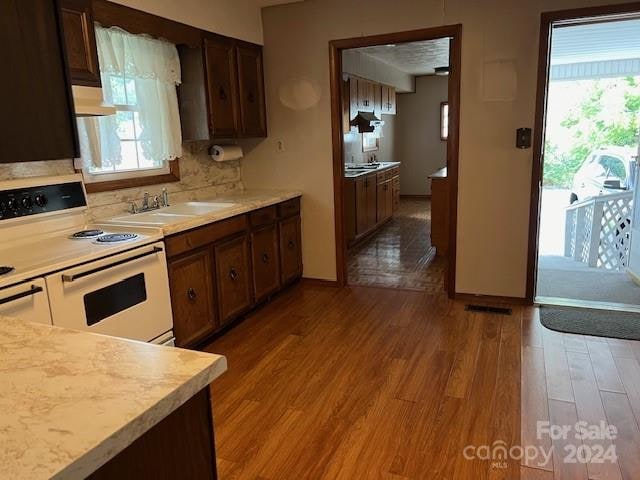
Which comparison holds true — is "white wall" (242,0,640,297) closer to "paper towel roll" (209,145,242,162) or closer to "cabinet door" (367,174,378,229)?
"paper towel roll" (209,145,242,162)

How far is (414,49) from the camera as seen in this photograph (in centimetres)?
627

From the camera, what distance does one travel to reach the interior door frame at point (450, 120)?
11.6ft

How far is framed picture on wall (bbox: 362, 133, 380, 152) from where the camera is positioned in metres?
7.59

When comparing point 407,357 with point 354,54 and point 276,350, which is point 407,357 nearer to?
point 276,350

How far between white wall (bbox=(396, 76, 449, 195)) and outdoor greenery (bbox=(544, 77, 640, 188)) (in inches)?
81.4

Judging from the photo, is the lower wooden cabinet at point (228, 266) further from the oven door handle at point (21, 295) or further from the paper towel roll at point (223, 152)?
the oven door handle at point (21, 295)

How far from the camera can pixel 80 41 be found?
2383mm

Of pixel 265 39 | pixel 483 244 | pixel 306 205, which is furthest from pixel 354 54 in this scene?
pixel 483 244

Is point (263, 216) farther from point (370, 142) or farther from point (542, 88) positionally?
point (370, 142)

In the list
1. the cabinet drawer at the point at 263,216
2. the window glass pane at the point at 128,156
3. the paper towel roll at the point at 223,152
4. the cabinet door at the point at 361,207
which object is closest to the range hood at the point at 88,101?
the window glass pane at the point at 128,156

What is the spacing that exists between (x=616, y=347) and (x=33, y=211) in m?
3.43

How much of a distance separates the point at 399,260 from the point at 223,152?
2.21 meters

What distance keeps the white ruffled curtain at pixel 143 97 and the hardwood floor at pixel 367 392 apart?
141cm

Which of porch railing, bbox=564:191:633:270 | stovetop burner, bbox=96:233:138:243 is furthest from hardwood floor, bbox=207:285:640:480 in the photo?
porch railing, bbox=564:191:633:270
